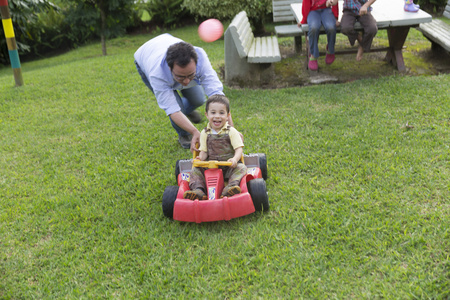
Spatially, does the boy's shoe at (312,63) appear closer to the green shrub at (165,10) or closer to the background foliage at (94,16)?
the background foliage at (94,16)

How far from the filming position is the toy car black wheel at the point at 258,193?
3.14m

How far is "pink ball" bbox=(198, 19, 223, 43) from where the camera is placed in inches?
396

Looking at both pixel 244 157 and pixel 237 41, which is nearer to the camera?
pixel 244 157

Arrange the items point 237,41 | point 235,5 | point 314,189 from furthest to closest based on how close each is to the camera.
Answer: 1. point 235,5
2. point 237,41
3. point 314,189

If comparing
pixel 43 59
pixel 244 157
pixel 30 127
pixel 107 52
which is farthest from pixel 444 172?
pixel 43 59

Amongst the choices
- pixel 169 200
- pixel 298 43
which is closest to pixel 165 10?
pixel 298 43

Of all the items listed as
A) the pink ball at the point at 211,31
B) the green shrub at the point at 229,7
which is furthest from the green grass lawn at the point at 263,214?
the pink ball at the point at 211,31

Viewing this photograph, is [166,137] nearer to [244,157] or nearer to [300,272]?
[244,157]

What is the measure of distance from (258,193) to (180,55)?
124 cm

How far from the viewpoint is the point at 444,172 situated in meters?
3.53

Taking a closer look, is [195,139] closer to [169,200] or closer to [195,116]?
[169,200]

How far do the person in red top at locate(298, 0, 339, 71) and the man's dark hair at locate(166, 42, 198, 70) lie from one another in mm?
3116

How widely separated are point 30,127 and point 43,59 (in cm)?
664

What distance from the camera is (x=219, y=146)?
3418 millimetres
